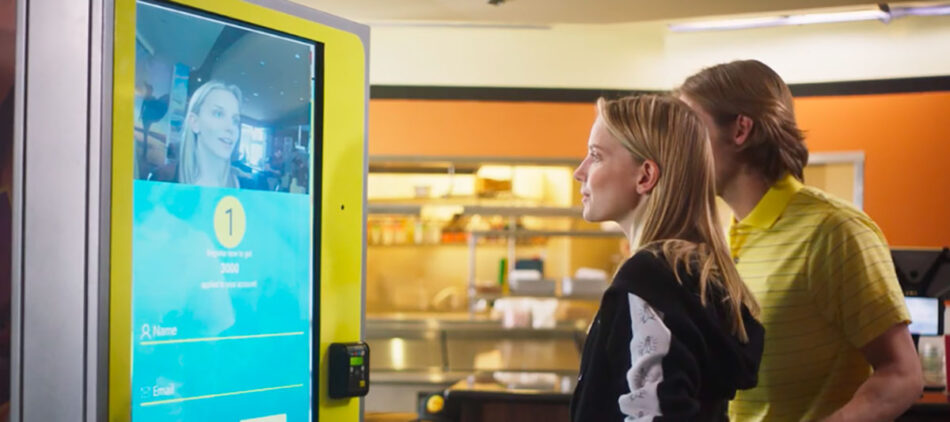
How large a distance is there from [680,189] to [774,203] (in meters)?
0.39

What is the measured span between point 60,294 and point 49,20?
0.36 meters

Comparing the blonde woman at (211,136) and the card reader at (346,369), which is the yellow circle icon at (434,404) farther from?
the blonde woman at (211,136)

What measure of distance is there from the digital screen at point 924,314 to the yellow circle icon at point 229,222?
9.79ft

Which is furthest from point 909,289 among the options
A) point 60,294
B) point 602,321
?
point 60,294

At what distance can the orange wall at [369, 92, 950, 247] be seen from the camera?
7.25 metres

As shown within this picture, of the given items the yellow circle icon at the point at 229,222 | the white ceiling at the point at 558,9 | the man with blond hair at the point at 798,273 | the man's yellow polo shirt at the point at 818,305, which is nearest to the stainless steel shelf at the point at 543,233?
the white ceiling at the point at 558,9

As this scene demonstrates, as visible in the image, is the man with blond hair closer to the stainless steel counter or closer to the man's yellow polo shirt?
the man's yellow polo shirt

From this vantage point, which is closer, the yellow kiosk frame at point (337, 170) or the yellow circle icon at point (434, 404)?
the yellow kiosk frame at point (337, 170)

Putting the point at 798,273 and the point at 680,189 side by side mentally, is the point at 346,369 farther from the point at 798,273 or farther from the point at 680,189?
the point at 798,273

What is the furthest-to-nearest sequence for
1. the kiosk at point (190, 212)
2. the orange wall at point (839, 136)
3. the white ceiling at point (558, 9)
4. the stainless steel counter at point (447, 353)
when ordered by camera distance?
1. the orange wall at point (839, 136)
2. the stainless steel counter at point (447, 353)
3. the white ceiling at point (558, 9)
4. the kiosk at point (190, 212)

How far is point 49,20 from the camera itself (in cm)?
136

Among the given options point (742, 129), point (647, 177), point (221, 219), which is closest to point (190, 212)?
point (221, 219)

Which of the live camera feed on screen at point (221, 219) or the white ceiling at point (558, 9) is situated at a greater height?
the white ceiling at point (558, 9)

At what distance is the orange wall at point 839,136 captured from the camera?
23.8 ft
